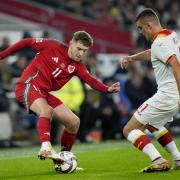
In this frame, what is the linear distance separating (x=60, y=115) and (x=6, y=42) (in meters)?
7.89

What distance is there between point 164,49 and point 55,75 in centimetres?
188

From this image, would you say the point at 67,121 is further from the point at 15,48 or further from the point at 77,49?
the point at 15,48

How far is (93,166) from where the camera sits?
35.2ft

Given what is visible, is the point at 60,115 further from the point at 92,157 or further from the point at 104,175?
the point at 92,157

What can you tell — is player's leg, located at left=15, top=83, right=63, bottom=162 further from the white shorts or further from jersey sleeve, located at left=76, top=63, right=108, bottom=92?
the white shorts

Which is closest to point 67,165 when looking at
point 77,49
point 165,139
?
point 165,139

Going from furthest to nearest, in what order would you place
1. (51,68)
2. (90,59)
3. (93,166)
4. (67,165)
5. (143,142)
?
(90,59)
(93,166)
(51,68)
(67,165)
(143,142)

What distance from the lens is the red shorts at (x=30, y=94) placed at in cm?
980

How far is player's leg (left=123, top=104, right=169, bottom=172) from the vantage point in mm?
9000

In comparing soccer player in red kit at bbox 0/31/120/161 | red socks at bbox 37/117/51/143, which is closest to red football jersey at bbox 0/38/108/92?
soccer player in red kit at bbox 0/31/120/161

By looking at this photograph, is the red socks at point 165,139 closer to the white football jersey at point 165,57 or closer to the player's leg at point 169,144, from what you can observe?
the player's leg at point 169,144

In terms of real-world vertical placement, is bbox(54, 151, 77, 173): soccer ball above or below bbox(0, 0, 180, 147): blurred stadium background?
below

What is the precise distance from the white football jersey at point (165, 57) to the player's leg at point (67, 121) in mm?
Result: 1414

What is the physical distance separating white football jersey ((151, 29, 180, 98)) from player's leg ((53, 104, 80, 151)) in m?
1.41
